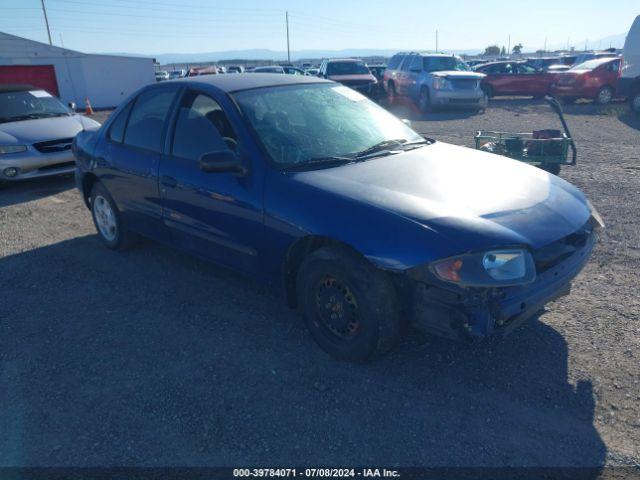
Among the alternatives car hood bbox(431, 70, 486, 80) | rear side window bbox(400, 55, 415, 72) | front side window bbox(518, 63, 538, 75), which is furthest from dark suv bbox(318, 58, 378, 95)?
front side window bbox(518, 63, 538, 75)

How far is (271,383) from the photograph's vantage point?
317 cm

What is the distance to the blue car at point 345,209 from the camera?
2791 millimetres

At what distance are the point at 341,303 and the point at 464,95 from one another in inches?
580

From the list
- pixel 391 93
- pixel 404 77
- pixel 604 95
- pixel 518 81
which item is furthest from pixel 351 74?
pixel 604 95

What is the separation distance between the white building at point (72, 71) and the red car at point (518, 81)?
57.0 ft

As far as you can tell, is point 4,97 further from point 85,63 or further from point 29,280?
point 85,63

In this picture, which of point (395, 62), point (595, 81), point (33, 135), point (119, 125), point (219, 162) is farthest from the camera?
point (395, 62)

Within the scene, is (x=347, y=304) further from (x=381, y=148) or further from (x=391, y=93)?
(x=391, y=93)

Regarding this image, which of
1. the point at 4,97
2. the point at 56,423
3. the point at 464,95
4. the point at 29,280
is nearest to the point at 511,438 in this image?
the point at 56,423

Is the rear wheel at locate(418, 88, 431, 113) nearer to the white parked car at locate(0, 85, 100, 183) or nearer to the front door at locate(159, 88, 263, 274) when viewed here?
the white parked car at locate(0, 85, 100, 183)

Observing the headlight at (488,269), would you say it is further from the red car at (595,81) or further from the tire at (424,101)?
the red car at (595,81)

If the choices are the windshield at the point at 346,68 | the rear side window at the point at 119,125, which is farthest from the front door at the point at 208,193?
the windshield at the point at 346,68

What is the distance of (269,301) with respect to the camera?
4.22m

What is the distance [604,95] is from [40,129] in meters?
17.7
